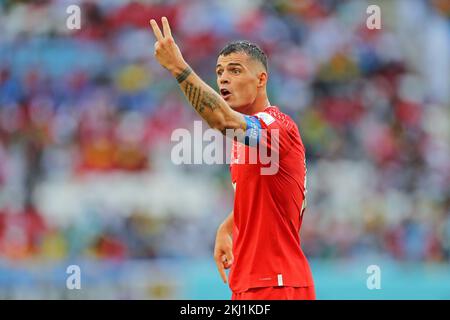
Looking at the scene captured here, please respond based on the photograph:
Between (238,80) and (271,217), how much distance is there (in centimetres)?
87

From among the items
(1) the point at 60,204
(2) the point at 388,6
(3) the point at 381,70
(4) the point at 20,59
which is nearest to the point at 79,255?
(1) the point at 60,204

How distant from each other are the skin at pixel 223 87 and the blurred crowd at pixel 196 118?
17.6 ft

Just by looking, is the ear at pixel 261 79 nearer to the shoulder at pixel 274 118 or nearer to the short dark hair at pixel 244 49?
the short dark hair at pixel 244 49

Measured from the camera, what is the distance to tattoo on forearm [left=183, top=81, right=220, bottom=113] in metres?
4.10

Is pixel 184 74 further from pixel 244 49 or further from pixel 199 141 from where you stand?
pixel 199 141

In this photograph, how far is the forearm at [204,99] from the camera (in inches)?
161

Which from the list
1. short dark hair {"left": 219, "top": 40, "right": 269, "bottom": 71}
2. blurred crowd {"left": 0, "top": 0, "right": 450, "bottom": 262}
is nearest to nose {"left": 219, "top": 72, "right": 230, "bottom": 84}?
short dark hair {"left": 219, "top": 40, "right": 269, "bottom": 71}

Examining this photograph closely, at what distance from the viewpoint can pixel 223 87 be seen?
4785 mm

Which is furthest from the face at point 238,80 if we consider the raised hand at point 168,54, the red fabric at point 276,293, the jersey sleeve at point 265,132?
the red fabric at point 276,293

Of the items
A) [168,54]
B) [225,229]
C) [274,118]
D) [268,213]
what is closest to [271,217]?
[268,213]

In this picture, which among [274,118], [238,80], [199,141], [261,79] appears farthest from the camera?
[199,141]

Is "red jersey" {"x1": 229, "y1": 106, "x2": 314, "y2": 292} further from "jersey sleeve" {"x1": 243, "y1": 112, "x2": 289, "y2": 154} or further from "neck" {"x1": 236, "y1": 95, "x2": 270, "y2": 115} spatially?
"neck" {"x1": 236, "y1": 95, "x2": 270, "y2": 115}

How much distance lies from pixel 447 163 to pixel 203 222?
12.6ft

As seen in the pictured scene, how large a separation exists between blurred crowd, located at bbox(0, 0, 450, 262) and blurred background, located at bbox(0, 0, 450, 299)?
0.02 metres
